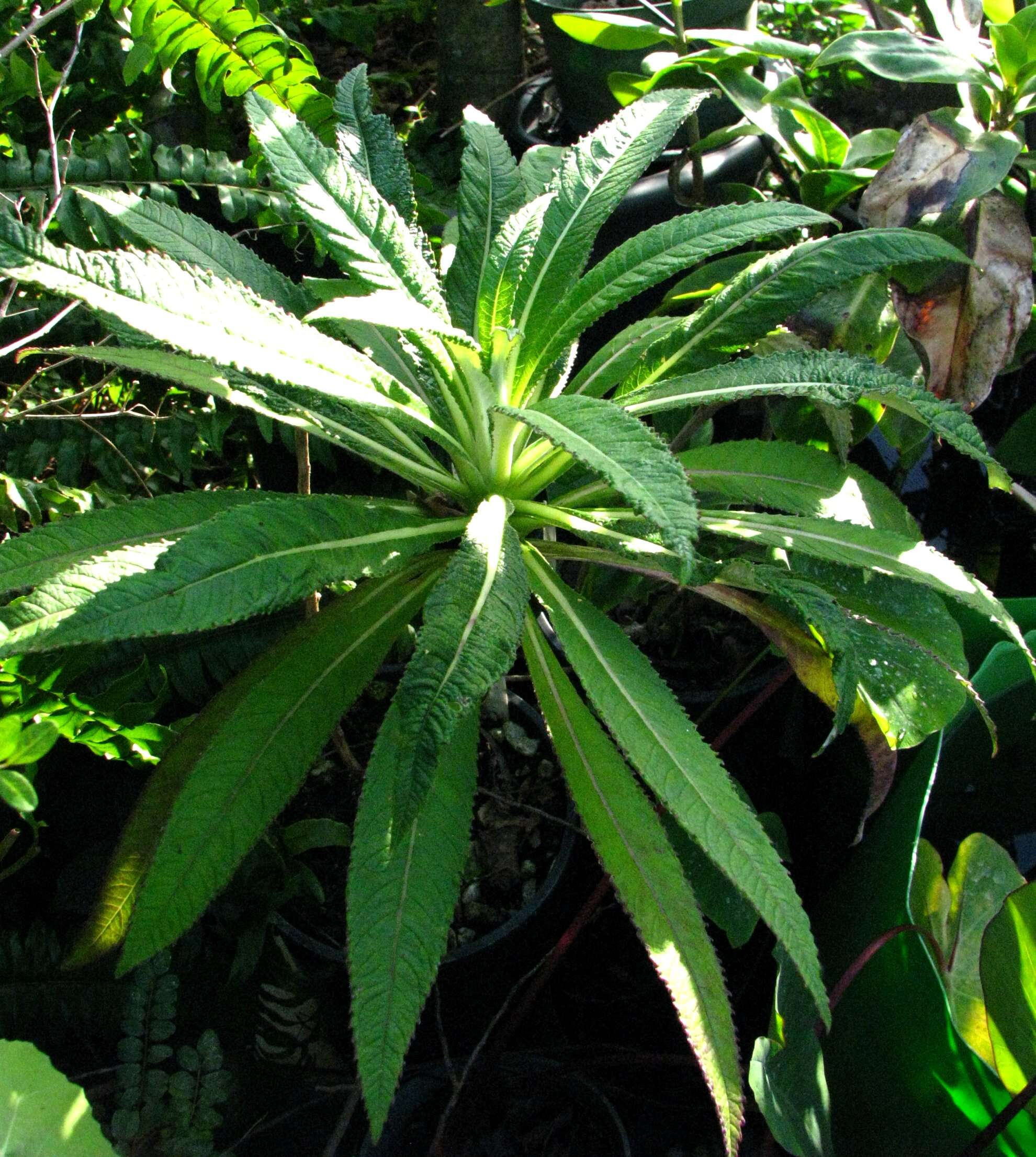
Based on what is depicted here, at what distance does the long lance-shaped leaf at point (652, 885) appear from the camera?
0.77m

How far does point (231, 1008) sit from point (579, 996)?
46 centimetres

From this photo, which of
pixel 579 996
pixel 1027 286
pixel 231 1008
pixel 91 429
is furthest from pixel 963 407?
pixel 91 429

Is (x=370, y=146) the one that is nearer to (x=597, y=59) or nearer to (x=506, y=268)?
(x=506, y=268)

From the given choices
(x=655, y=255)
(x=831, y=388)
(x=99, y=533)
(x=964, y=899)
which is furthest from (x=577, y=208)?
(x=964, y=899)

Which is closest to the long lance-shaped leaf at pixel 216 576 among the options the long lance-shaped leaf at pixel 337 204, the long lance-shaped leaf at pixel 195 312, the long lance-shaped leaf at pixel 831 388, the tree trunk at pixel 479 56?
the long lance-shaped leaf at pixel 195 312

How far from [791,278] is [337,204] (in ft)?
1.38

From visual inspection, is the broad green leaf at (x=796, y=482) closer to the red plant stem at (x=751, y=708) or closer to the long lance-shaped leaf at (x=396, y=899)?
the red plant stem at (x=751, y=708)

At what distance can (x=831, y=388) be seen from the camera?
2.66 ft

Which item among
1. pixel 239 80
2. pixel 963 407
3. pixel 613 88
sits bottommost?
pixel 963 407

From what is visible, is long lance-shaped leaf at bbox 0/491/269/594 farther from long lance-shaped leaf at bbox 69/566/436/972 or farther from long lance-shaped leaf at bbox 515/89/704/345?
long lance-shaped leaf at bbox 515/89/704/345

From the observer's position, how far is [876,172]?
1.12m

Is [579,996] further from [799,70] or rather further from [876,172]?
[799,70]

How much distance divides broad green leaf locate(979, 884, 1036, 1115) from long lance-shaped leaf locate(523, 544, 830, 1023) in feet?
0.48

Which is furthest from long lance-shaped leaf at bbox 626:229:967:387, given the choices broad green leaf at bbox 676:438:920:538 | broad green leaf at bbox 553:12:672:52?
broad green leaf at bbox 553:12:672:52
